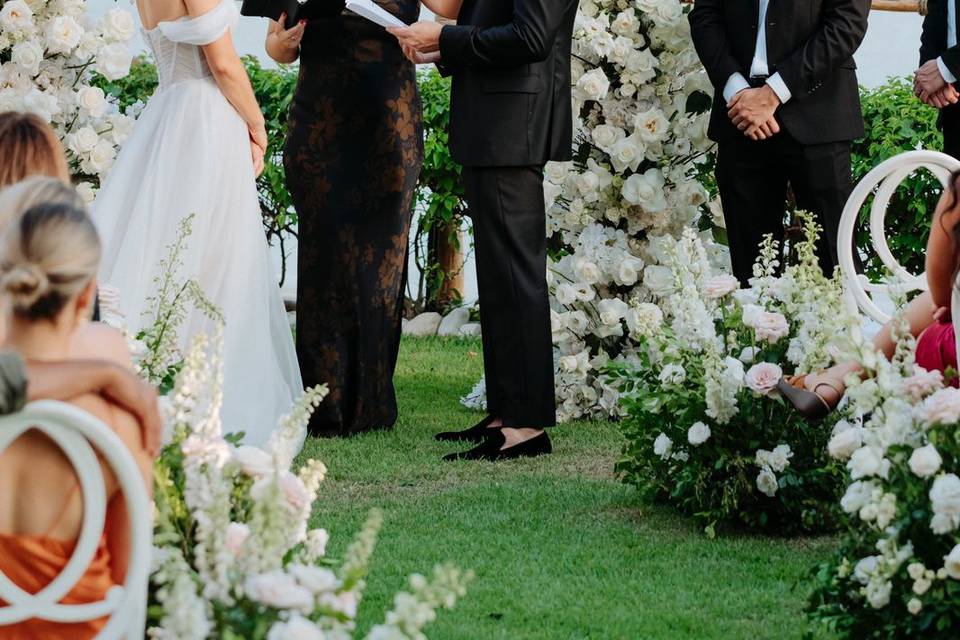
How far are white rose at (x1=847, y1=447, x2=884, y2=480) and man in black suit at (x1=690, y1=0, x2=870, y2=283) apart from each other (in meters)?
2.68

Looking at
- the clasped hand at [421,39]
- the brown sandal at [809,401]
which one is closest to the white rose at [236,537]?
the brown sandal at [809,401]

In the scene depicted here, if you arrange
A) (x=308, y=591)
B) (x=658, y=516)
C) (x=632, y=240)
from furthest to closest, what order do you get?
(x=632, y=240) → (x=658, y=516) → (x=308, y=591)

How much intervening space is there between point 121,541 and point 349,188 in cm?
368

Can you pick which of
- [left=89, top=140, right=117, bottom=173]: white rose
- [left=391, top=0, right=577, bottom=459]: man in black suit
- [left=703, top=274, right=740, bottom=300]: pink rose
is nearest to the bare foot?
[left=391, top=0, right=577, bottom=459]: man in black suit

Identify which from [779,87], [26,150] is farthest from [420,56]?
[26,150]

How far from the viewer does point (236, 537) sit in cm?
243

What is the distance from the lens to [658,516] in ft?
15.2

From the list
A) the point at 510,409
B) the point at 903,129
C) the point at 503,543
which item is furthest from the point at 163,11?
the point at 903,129

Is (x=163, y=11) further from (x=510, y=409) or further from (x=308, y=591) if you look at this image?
(x=308, y=591)

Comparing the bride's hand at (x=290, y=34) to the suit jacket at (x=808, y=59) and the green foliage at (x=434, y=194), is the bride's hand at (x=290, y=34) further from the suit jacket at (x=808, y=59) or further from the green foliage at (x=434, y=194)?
the green foliage at (x=434, y=194)

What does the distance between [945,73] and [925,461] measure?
3.42 meters

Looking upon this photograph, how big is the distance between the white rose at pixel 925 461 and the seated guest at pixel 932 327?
483mm

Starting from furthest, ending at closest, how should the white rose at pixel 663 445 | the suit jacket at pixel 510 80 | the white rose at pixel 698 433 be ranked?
1. the suit jacket at pixel 510 80
2. the white rose at pixel 663 445
3. the white rose at pixel 698 433

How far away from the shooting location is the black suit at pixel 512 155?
523 cm
